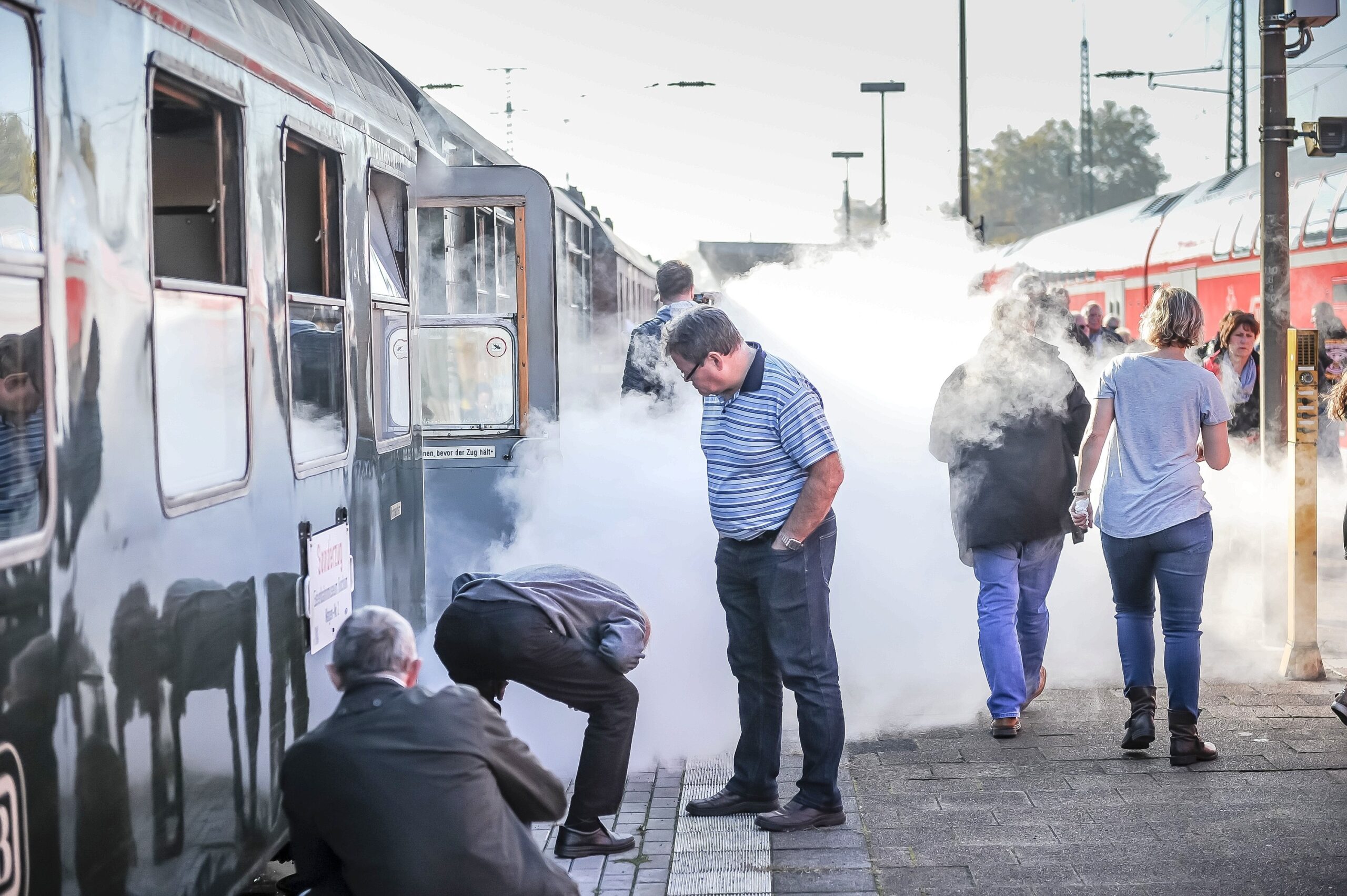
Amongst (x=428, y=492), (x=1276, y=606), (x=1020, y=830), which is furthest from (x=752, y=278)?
(x=1020, y=830)

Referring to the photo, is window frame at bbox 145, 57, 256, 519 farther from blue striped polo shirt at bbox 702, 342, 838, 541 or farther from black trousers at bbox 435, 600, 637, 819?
blue striped polo shirt at bbox 702, 342, 838, 541

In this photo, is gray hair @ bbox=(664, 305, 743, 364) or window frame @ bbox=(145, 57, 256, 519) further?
gray hair @ bbox=(664, 305, 743, 364)

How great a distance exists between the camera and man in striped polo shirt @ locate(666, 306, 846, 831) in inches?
175

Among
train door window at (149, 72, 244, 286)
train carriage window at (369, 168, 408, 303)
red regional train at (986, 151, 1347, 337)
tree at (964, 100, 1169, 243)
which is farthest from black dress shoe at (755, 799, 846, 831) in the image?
tree at (964, 100, 1169, 243)

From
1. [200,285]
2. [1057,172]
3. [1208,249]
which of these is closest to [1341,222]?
[1208,249]

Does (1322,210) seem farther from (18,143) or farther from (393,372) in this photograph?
(18,143)

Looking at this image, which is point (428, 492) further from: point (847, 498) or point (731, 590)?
point (731, 590)

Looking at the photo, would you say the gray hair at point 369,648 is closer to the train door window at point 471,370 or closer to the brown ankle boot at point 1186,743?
the brown ankle boot at point 1186,743

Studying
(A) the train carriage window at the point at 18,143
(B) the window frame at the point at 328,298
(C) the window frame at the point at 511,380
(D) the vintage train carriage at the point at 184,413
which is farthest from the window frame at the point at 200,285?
(C) the window frame at the point at 511,380

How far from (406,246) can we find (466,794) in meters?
3.29

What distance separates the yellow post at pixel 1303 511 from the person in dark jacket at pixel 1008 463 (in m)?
1.46

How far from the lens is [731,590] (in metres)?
4.79

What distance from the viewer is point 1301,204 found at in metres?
15.1

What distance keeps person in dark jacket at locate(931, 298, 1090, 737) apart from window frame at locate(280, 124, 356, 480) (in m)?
2.40
